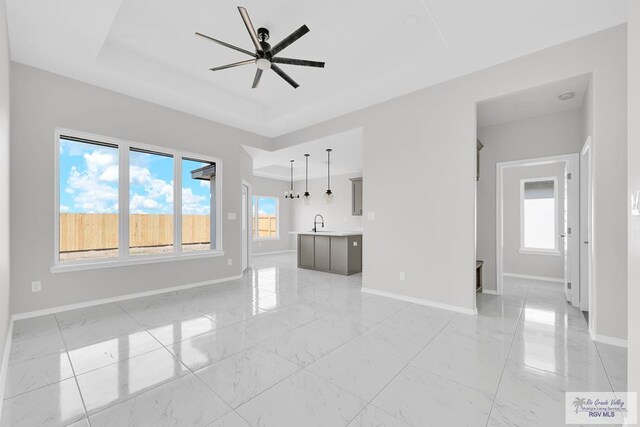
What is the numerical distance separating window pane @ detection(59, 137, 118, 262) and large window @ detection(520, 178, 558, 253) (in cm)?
717

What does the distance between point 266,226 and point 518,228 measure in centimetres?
742

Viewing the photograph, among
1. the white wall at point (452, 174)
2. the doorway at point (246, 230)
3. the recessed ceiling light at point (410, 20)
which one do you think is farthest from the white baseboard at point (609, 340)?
the doorway at point (246, 230)

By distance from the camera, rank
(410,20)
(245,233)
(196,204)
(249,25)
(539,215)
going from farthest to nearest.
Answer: (245,233)
(539,215)
(196,204)
(410,20)
(249,25)

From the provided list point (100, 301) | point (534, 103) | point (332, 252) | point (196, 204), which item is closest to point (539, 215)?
point (534, 103)

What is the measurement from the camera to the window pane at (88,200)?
139 inches

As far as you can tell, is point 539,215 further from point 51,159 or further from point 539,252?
point 51,159

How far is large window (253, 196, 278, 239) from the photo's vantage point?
9555 millimetres

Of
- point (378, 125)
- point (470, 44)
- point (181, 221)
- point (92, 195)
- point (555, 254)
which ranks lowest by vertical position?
point (555, 254)

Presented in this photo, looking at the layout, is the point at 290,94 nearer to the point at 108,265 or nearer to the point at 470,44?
the point at 470,44

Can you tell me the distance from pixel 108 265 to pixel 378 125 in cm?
440

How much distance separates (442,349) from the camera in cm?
245

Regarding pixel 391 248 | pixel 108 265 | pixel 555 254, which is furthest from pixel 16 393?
pixel 555 254

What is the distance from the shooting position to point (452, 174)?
3.51 m
